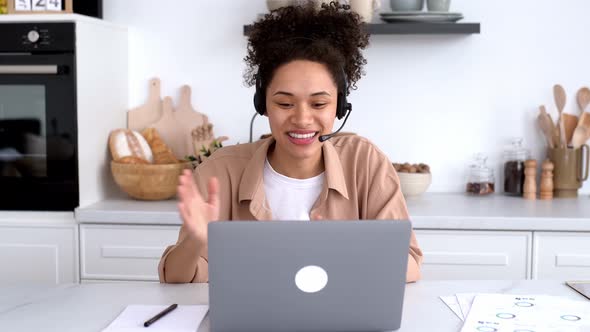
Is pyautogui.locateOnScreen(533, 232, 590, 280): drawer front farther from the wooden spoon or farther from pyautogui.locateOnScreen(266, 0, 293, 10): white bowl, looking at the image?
pyautogui.locateOnScreen(266, 0, 293, 10): white bowl

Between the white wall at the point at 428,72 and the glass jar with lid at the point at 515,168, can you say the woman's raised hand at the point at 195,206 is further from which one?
the glass jar with lid at the point at 515,168

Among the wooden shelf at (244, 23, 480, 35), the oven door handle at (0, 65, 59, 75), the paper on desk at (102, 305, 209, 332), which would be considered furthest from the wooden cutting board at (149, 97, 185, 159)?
the paper on desk at (102, 305, 209, 332)

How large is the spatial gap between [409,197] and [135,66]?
1.31 metres

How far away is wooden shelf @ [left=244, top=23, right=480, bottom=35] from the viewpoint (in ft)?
9.41

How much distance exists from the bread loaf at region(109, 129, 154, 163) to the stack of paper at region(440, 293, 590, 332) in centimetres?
177

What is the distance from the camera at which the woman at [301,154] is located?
168cm

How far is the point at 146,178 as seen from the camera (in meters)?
2.84

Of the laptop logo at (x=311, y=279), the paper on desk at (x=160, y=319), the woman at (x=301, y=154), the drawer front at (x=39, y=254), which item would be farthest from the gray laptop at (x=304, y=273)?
the drawer front at (x=39, y=254)

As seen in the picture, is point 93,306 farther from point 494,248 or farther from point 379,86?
point 379,86

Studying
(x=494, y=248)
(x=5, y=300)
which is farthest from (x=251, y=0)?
(x=5, y=300)

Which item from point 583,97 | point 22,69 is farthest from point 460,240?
point 22,69

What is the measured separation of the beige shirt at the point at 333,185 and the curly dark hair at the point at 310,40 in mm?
183

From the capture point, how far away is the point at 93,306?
57.7 inches

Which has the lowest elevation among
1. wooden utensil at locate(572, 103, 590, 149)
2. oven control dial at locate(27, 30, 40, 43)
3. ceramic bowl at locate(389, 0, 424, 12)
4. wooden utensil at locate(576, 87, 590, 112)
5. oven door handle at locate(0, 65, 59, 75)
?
wooden utensil at locate(572, 103, 590, 149)
